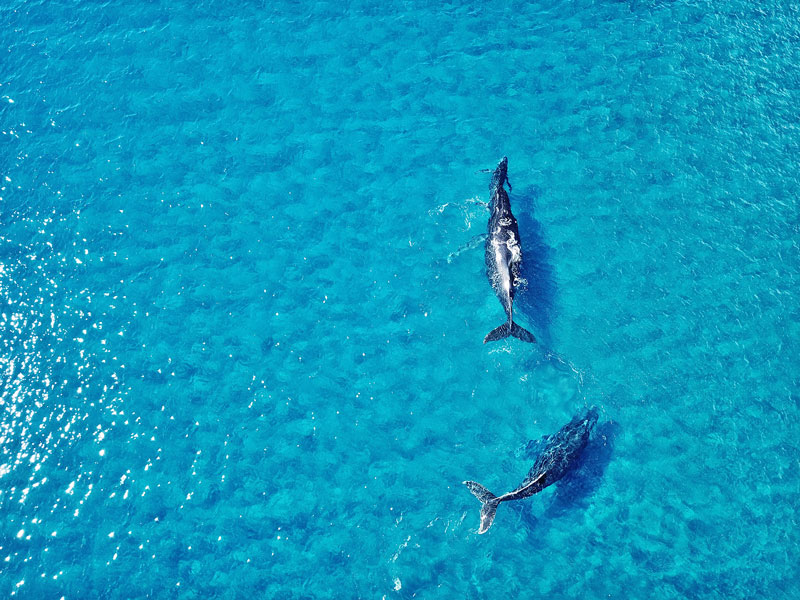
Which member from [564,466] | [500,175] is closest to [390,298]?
[500,175]

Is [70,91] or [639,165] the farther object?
[70,91]

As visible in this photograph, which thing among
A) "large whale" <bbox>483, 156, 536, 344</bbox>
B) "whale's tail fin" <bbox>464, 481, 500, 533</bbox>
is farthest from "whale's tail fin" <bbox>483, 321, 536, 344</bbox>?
"whale's tail fin" <bbox>464, 481, 500, 533</bbox>

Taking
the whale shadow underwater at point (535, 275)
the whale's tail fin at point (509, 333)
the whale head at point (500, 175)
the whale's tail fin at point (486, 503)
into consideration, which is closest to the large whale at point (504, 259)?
the whale's tail fin at point (509, 333)

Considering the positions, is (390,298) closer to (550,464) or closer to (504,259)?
(504,259)

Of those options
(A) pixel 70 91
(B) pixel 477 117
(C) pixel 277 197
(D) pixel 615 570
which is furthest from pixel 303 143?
(D) pixel 615 570

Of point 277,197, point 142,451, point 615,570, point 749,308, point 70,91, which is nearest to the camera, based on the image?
point 615,570

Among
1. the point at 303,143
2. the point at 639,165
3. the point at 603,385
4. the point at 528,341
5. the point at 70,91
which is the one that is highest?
the point at 70,91

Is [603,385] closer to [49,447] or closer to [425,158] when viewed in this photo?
[425,158]
